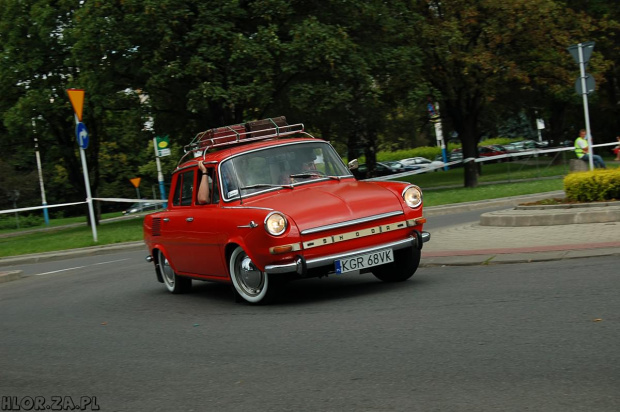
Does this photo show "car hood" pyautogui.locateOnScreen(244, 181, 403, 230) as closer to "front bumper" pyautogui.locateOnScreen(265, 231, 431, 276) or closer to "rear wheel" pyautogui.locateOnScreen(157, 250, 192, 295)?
"front bumper" pyautogui.locateOnScreen(265, 231, 431, 276)

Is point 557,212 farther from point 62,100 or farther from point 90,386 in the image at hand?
point 62,100

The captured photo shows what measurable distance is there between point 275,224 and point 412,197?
171 cm

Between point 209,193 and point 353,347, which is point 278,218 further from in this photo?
point 353,347

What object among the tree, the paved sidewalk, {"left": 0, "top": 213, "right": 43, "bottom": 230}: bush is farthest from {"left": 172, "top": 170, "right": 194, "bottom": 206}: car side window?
{"left": 0, "top": 213, "right": 43, "bottom": 230}: bush

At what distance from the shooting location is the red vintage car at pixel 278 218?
8602 millimetres

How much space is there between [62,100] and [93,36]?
5.36 meters

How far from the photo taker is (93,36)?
100 feet

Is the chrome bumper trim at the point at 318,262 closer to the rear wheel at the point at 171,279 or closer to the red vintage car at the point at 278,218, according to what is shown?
the red vintage car at the point at 278,218

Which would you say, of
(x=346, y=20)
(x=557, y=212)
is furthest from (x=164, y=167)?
(x=557, y=212)

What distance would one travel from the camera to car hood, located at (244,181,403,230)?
341 inches

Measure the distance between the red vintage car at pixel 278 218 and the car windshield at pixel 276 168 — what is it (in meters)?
0.01

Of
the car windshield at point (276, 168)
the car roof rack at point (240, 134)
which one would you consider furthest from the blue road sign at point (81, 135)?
the car windshield at point (276, 168)

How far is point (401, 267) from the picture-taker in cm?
978

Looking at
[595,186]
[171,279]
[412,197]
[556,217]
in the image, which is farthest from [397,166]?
[412,197]
